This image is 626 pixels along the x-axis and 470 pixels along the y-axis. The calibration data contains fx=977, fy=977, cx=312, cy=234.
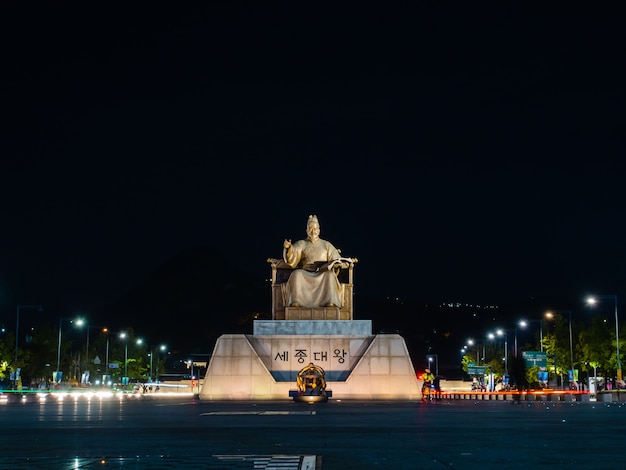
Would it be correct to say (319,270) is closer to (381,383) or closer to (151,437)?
(381,383)

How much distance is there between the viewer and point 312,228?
145 feet

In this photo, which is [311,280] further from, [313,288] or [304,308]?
[304,308]

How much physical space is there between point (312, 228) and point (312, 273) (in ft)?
7.39

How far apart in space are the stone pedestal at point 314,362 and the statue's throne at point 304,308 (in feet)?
4.72

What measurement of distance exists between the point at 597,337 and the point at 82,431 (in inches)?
2589

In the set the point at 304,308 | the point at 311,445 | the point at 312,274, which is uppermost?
the point at 312,274

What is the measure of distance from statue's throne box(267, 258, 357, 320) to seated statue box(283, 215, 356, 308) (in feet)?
0.69

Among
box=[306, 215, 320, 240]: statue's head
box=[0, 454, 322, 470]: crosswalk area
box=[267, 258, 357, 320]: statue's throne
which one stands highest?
Answer: box=[306, 215, 320, 240]: statue's head

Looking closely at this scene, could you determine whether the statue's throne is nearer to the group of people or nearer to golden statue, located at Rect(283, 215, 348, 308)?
golden statue, located at Rect(283, 215, 348, 308)

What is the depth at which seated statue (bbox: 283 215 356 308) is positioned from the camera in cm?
4306

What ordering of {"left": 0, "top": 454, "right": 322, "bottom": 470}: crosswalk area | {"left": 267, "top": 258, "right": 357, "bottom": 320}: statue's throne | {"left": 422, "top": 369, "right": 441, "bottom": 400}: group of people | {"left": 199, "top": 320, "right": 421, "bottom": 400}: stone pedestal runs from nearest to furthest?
{"left": 0, "top": 454, "right": 322, "bottom": 470}: crosswalk area < {"left": 199, "top": 320, "right": 421, "bottom": 400}: stone pedestal < {"left": 267, "top": 258, "right": 357, "bottom": 320}: statue's throne < {"left": 422, "top": 369, "right": 441, "bottom": 400}: group of people

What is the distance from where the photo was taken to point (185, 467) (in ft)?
30.2

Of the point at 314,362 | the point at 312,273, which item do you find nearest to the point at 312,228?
the point at 312,273

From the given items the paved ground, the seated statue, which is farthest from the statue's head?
the paved ground
